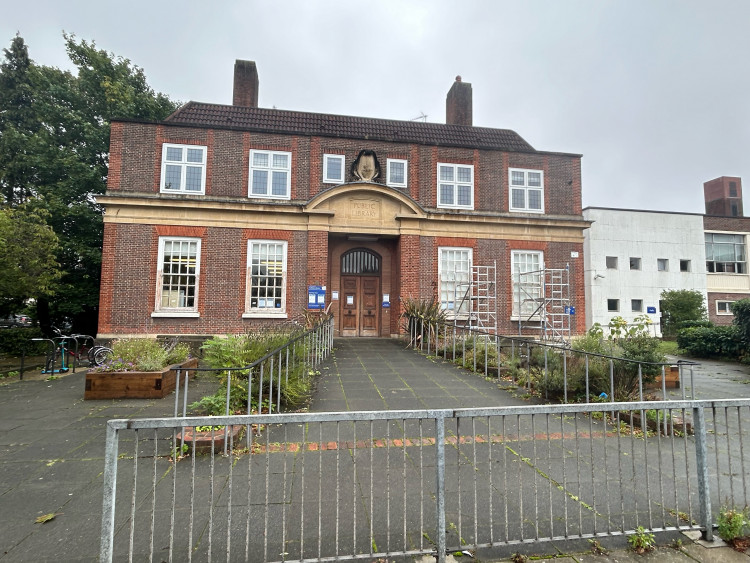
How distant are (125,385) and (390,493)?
6.06 meters

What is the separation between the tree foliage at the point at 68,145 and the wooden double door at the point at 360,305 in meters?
12.1

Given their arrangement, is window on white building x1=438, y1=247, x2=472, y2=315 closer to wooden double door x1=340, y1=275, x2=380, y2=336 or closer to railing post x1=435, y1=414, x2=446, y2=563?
wooden double door x1=340, y1=275, x2=380, y2=336

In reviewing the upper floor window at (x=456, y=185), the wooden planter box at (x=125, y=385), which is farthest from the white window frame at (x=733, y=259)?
the wooden planter box at (x=125, y=385)

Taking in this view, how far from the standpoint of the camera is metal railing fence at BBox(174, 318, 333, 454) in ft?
15.2

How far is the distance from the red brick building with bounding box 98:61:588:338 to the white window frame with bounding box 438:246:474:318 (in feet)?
Result: 0.20

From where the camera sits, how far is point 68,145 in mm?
19344

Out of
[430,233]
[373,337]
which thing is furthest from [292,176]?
[373,337]

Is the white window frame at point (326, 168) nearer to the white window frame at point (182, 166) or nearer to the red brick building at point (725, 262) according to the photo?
the white window frame at point (182, 166)

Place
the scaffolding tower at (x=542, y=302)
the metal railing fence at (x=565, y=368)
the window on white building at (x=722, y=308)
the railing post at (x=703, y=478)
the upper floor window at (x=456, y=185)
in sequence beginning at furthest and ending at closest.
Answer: the window on white building at (x=722, y=308), the upper floor window at (x=456, y=185), the scaffolding tower at (x=542, y=302), the metal railing fence at (x=565, y=368), the railing post at (x=703, y=478)

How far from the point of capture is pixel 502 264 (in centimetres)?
1633

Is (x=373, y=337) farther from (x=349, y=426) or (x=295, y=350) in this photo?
(x=349, y=426)

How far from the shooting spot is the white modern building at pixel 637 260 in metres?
25.2

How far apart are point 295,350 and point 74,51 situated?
24109 millimetres

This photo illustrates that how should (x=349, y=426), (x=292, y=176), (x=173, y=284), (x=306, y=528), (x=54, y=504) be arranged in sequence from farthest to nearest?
1. (x=292, y=176)
2. (x=173, y=284)
3. (x=349, y=426)
4. (x=54, y=504)
5. (x=306, y=528)
